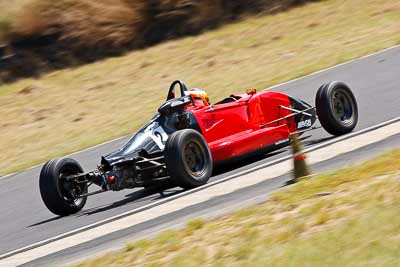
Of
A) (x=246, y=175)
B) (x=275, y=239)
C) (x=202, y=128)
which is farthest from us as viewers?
(x=202, y=128)

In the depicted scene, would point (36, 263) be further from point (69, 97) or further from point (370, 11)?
point (370, 11)

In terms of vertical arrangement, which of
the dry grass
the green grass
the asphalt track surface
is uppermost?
the dry grass

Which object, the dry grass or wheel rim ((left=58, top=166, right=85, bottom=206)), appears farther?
the dry grass

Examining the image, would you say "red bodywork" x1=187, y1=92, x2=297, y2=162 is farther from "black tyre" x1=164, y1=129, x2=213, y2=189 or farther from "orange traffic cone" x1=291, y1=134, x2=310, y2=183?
"orange traffic cone" x1=291, y1=134, x2=310, y2=183

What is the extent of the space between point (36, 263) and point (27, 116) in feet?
46.3

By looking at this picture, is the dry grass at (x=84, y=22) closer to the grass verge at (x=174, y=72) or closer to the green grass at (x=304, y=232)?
the grass verge at (x=174, y=72)

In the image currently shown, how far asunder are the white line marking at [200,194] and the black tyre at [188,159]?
5.8 inches

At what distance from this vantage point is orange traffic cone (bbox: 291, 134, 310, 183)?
9562mm

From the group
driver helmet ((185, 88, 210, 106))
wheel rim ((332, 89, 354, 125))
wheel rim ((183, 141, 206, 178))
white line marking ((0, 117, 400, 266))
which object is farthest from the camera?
wheel rim ((332, 89, 354, 125))

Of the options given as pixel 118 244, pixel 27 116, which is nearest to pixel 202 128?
pixel 118 244

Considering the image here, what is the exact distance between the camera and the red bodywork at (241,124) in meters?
12.2

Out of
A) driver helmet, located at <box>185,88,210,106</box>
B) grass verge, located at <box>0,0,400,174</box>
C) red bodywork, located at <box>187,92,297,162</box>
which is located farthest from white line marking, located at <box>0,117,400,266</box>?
grass verge, located at <box>0,0,400,174</box>

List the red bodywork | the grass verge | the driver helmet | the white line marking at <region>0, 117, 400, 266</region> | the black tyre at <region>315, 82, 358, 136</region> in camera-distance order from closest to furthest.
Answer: the white line marking at <region>0, 117, 400, 266</region>, the red bodywork, the driver helmet, the black tyre at <region>315, 82, 358, 136</region>, the grass verge

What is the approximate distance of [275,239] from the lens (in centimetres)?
698
